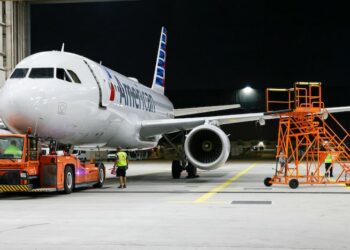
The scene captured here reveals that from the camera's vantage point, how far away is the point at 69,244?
723cm

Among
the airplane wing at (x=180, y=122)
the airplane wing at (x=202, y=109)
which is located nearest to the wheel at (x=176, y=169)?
the airplane wing at (x=180, y=122)

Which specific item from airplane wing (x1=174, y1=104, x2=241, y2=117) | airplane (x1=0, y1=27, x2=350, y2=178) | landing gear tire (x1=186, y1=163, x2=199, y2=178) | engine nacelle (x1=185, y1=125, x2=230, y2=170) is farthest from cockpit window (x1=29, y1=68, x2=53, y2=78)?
airplane wing (x1=174, y1=104, x2=241, y2=117)

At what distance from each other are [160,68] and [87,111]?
15438 millimetres

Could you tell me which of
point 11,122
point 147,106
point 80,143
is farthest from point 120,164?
point 147,106

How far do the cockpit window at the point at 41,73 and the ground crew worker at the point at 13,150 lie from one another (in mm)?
1754

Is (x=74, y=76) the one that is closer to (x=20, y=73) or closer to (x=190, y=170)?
(x=20, y=73)

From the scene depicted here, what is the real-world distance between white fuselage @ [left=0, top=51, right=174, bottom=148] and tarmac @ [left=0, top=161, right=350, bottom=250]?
1.78 meters

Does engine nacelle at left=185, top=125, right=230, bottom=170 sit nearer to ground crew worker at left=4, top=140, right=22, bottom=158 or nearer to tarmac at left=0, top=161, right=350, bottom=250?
tarmac at left=0, top=161, right=350, bottom=250

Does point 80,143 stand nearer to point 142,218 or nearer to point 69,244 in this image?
point 142,218

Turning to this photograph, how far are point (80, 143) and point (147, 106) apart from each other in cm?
562

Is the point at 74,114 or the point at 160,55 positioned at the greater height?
the point at 160,55

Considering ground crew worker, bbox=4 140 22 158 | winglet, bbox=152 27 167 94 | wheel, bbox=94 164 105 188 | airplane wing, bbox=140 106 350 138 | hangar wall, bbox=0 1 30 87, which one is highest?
hangar wall, bbox=0 1 30 87

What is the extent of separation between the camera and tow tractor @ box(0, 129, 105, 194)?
13.6m

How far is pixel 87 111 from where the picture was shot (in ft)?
50.2
